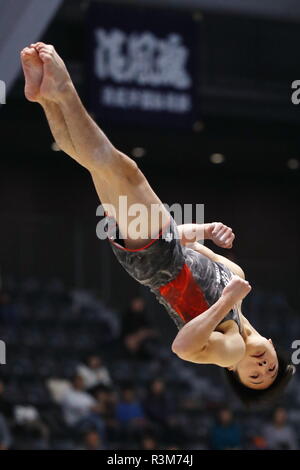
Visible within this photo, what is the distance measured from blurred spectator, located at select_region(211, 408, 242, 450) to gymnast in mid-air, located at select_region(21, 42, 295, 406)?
5.48m

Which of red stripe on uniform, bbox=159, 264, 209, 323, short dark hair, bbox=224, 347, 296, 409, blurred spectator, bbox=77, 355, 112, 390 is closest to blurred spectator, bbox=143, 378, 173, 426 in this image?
blurred spectator, bbox=77, 355, 112, 390

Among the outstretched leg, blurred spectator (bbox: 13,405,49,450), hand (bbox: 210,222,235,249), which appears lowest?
blurred spectator (bbox: 13,405,49,450)

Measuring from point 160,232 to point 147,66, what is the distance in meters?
6.97

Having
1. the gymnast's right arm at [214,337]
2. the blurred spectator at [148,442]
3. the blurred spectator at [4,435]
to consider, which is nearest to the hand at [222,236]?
the gymnast's right arm at [214,337]

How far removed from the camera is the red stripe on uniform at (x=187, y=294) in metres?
6.09

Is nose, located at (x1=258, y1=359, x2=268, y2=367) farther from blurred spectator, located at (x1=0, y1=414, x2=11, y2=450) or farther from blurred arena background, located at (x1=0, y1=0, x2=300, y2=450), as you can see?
→ blurred spectator, located at (x1=0, y1=414, x2=11, y2=450)

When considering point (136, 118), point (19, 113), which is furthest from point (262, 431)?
point (19, 113)

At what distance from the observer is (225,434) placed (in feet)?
38.9

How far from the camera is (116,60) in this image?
1234cm

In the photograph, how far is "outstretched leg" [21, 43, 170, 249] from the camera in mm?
5453

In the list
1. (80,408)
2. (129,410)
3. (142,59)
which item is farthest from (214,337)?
(142,59)

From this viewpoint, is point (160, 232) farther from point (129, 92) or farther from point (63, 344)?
point (63, 344)

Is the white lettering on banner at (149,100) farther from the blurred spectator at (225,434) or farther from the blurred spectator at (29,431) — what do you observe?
the blurred spectator at (29,431)

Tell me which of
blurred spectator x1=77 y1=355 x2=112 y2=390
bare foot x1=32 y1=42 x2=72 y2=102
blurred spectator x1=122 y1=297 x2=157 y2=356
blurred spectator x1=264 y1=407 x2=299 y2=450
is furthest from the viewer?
blurred spectator x1=122 y1=297 x2=157 y2=356
